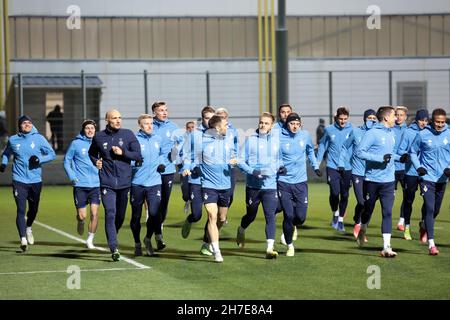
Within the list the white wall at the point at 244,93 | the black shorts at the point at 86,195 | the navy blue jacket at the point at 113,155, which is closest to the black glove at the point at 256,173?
the navy blue jacket at the point at 113,155

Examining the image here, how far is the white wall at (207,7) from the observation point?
139 feet

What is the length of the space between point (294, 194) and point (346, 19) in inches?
1080

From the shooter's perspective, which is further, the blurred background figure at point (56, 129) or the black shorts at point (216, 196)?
the blurred background figure at point (56, 129)

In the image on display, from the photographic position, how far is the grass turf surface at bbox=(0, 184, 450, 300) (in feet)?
45.1

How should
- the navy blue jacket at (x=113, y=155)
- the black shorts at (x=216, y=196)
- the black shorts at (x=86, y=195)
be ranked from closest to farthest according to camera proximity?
the black shorts at (x=216, y=196) → the navy blue jacket at (x=113, y=155) → the black shorts at (x=86, y=195)

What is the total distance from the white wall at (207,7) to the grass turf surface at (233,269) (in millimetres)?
21085

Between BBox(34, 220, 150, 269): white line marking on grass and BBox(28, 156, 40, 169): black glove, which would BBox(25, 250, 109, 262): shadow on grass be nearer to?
BBox(34, 220, 150, 269): white line marking on grass

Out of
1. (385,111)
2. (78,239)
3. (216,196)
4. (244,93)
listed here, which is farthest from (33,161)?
(244,93)

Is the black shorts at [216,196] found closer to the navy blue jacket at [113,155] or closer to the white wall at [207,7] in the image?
the navy blue jacket at [113,155]

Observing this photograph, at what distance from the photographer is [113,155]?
1677 cm

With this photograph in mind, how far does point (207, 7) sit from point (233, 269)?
92.8 ft

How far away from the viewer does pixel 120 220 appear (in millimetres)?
17234

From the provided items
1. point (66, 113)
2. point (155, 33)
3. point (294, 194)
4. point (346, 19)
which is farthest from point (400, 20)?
point (294, 194)
